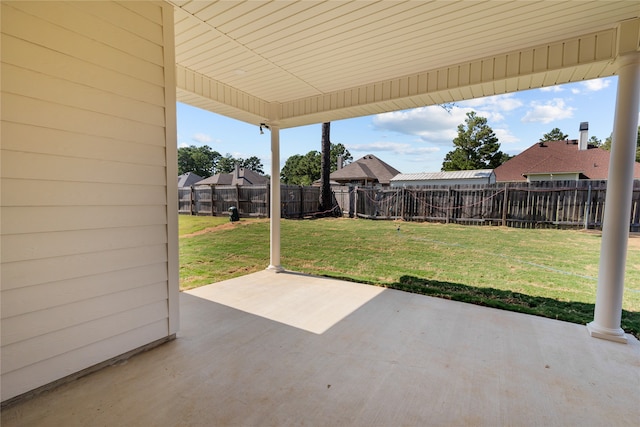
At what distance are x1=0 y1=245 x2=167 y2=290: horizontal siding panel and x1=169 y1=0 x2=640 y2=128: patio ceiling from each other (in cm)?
182

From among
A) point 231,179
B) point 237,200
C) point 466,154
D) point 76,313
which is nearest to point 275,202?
point 76,313

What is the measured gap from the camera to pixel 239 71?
3199mm

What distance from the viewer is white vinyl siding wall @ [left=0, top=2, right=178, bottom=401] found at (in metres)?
1.59

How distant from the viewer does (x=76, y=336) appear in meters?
1.84

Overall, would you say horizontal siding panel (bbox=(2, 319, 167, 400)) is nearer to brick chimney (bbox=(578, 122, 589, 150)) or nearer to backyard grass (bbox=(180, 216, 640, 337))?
backyard grass (bbox=(180, 216, 640, 337))

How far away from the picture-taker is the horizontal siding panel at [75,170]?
1.57 meters

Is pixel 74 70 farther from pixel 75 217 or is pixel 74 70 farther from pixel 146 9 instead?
pixel 75 217

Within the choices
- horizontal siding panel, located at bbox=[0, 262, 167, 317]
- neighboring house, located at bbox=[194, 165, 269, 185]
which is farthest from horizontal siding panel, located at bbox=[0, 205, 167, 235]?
neighboring house, located at bbox=[194, 165, 269, 185]

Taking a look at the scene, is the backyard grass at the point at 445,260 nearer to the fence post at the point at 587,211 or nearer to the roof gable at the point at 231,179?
the fence post at the point at 587,211

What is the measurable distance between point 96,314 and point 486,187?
10.00m

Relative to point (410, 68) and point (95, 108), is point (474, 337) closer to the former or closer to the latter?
point (410, 68)

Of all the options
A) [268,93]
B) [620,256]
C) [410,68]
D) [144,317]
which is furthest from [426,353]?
[268,93]

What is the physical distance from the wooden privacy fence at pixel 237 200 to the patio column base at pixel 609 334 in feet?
30.3

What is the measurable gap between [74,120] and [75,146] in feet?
0.52
